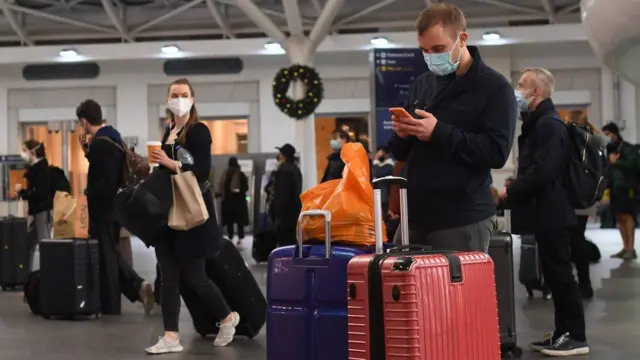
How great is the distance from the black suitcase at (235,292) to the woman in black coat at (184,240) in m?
0.43

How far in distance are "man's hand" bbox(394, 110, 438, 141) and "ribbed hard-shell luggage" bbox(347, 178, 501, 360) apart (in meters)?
0.21

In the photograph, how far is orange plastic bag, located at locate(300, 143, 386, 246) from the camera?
412cm

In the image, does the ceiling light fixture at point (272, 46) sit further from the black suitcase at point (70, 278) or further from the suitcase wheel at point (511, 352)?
the suitcase wheel at point (511, 352)

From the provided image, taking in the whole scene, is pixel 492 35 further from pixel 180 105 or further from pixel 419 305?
pixel 419 305


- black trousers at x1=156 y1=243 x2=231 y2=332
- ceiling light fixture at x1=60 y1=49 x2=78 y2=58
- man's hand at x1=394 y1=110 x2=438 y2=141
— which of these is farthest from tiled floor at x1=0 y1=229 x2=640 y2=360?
ceiling light fixture at x1=60 y1=49 x2=78 y2=58

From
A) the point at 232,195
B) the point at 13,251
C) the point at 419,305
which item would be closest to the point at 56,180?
the point at 13,251

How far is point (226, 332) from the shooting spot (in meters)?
6.06

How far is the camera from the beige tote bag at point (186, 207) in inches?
214

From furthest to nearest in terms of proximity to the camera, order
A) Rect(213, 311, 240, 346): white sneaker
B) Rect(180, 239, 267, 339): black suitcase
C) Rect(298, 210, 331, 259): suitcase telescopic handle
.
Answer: Rect(180, 239, 267, 339): black suitcase < Rect(213, 311, 240, 346): white sneaker < Rect(298, 210, 331, 259): suitcase telescopic handle

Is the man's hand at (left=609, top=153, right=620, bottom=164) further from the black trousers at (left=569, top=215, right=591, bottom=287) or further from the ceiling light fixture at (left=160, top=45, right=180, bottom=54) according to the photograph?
the ceiling light fixture at (left=160, top=45, right=180, bottom=54)

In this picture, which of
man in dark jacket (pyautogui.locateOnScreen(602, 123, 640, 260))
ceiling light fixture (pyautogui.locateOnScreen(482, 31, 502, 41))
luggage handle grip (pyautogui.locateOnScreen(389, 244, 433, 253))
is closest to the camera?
luggage handle grip (pyautogui.locateOnScreen(389, 244, 433, 253))

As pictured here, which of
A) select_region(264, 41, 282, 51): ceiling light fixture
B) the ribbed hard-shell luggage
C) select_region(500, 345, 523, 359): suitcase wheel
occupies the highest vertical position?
select_region(264, 41, 282, 51): ceiling light fixture

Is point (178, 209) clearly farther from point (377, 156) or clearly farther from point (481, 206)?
point (377, 156)

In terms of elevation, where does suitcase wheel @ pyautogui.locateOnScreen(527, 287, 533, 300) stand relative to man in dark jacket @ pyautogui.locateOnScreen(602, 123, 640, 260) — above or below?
below
